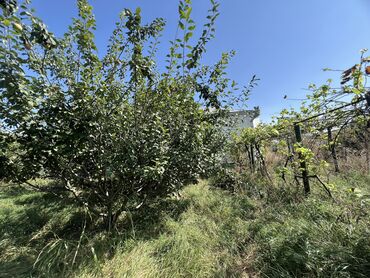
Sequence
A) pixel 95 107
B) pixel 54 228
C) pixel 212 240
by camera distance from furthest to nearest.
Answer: pixel 54 228, pixel 212 240, pixel 95 107

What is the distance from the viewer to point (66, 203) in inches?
204

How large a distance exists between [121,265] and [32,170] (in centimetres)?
197

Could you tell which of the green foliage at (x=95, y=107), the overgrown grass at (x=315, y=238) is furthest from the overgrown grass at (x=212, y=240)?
the green foliage at (x=95, y=107)

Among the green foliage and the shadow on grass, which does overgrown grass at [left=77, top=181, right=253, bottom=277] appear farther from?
the green foliage

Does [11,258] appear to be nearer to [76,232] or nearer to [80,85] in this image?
[76,232]

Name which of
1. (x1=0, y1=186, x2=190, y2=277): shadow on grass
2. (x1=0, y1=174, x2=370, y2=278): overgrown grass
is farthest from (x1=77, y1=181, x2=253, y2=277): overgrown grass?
(x1=0, y1=186, x2=190, y2=277): shadow on grass

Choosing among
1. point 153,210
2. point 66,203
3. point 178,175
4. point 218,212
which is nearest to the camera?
point 178,175

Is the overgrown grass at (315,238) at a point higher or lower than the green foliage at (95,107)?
lower

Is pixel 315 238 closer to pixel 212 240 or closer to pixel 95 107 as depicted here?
pixel 212 240

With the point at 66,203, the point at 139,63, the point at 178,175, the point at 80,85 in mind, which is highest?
the point at 139,63

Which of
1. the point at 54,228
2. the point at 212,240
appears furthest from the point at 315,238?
the point at 54,228

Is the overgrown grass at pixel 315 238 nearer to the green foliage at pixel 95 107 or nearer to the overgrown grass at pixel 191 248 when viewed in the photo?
the overgrown grass at pixel 191 248

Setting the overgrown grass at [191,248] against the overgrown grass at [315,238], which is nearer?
the overgrown grass at [315,238]

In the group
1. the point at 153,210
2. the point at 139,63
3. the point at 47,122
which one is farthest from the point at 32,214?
the point at 139,63
